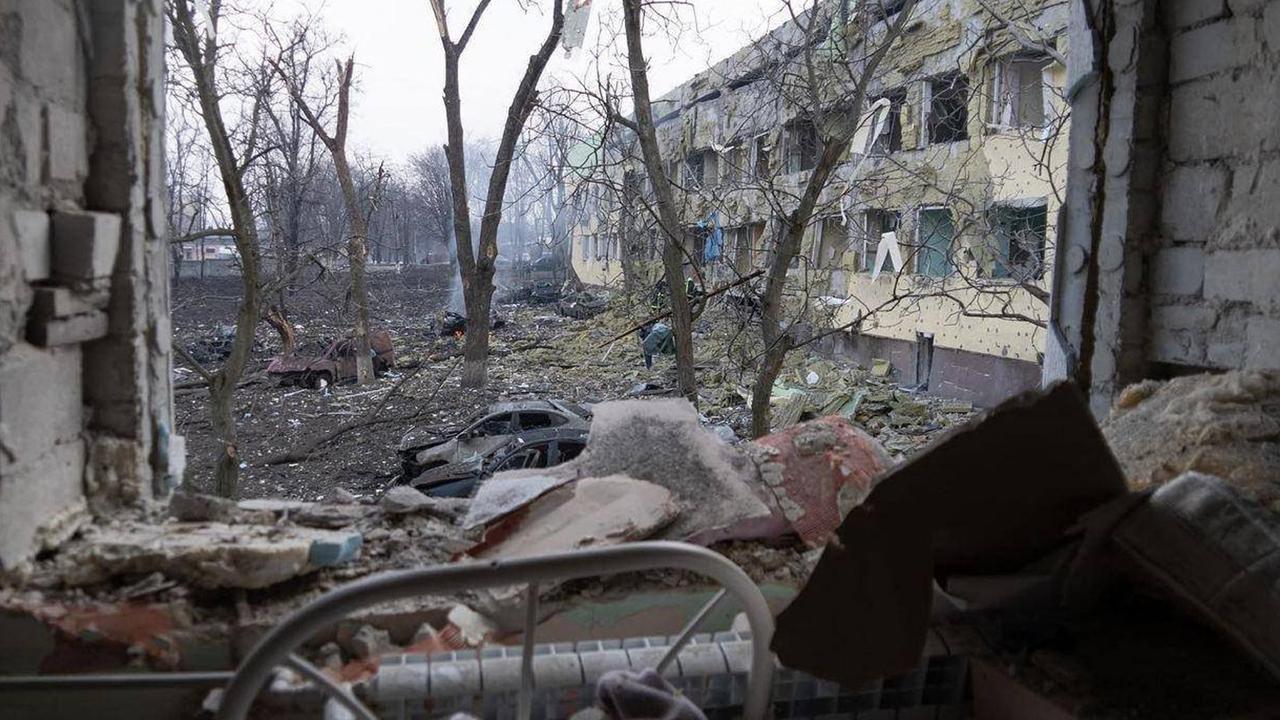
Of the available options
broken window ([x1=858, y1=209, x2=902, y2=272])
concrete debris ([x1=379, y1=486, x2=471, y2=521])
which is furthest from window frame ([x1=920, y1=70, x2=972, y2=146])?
concrete debris ([x1=379, y1=486, x2=471, y2=521])

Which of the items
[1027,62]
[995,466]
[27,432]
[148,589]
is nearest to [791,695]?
[995,466]

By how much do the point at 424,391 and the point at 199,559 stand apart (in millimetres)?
13252

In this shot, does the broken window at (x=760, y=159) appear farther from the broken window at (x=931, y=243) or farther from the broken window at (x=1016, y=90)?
the broken window at (x=1016, y=90)

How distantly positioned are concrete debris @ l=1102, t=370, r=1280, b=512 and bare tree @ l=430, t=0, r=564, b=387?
933 centimetres

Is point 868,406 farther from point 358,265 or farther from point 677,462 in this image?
point 677,462

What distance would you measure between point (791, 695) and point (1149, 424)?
1.46 meters

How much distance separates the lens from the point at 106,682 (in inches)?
71.3

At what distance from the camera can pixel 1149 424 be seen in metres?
2.55

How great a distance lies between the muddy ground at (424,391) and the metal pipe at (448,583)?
731 centimetres

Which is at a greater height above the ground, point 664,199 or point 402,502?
point 664,199

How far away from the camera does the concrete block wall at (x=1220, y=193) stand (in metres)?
2.53

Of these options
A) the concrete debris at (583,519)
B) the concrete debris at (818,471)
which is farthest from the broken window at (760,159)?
the concrete debris at (583,519)

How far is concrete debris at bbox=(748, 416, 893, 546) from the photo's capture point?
105 inches

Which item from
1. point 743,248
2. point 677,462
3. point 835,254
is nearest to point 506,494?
point 677,462
